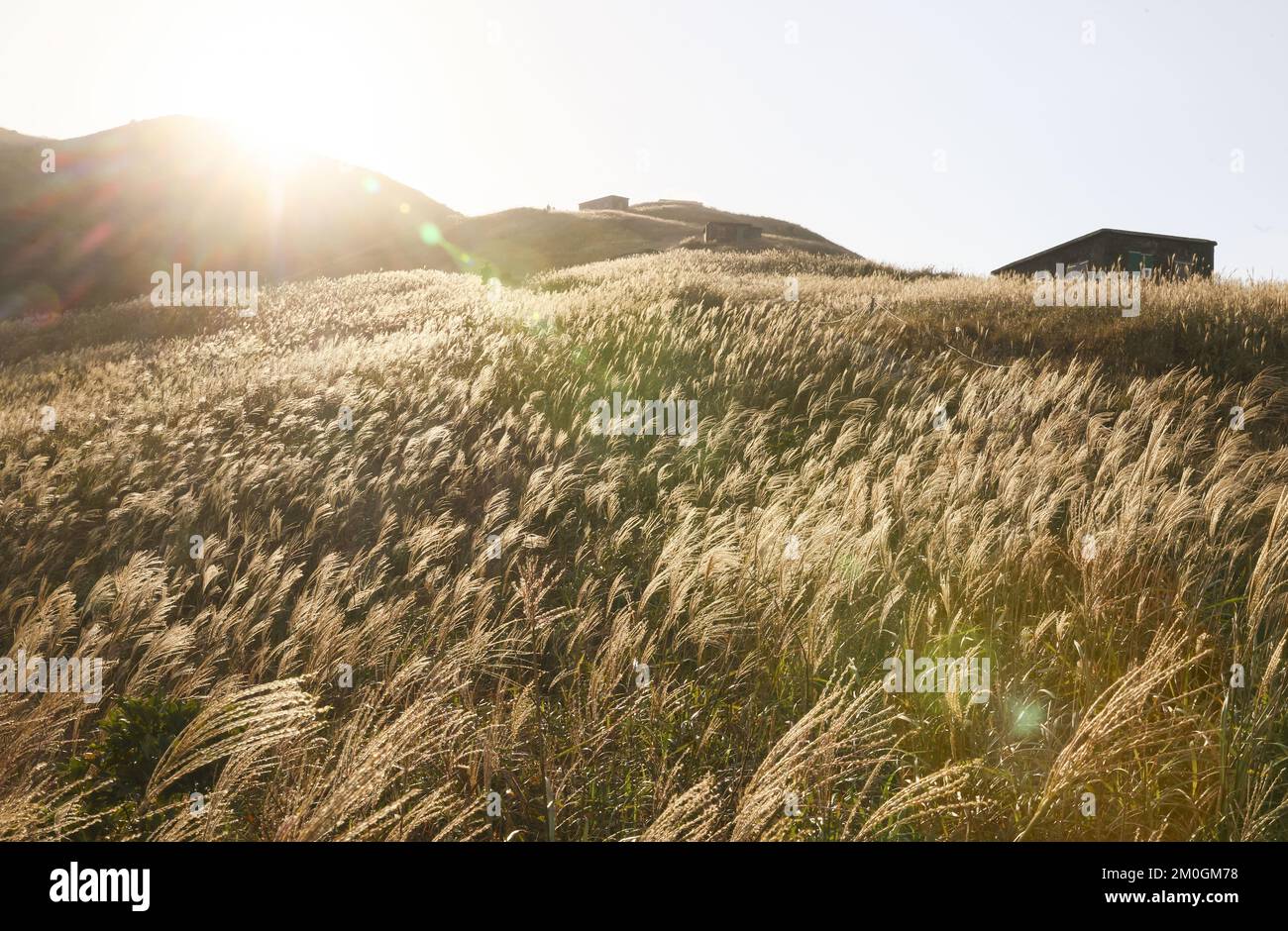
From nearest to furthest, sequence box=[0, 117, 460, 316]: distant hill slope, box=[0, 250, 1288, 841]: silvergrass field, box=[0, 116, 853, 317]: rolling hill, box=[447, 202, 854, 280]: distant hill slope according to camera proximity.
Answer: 1. box=[0, 250, 1288, 841]: silvergrass field
2. box=[447, 202, 854, 280]: distant hill slope
3. box=[0, 116, 853, 317]: rolling hill
4. box=[0, 117, 460, 316]: distant hill slope

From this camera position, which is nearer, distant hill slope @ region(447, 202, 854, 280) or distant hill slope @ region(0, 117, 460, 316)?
distant hill slope @ region(447, 202, 854, 280)

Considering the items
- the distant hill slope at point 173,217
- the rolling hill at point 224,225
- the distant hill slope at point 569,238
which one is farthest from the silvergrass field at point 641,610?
the distant hill slope at point 173,217

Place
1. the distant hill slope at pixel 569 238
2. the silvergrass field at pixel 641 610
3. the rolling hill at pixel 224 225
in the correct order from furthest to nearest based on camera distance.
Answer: the rolling hill at pixel 224 225, the distant hill slope at pixel 569 238, the silvergrass field at pixel 641 610

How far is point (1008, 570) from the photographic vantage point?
379cm

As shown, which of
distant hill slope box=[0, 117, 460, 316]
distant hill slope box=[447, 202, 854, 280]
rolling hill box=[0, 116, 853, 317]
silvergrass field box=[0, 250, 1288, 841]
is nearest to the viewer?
silvergrass field box=[0, 250, 1288, 841]

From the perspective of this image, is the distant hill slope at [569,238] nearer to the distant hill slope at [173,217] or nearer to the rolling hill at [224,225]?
the rolling hill at [224,225]

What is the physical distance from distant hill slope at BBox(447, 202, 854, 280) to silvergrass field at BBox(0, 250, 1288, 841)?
5040cm

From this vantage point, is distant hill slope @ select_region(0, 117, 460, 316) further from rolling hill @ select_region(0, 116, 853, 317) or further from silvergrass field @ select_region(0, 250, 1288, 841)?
silvergrass field @ select_region(0, 250, 1288, 841)

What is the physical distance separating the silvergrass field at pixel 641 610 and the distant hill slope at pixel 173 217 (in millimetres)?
63239

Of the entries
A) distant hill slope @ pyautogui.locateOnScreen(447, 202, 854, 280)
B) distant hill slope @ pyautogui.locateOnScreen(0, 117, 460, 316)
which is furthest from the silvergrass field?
distant hill slope @ pyautogui.locateOnScreen(0, 117, 460, 316)

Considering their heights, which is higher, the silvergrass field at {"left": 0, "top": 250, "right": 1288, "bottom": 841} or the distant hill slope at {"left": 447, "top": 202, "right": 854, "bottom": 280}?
the distant hill slope at {"left": 447, "top": 202, "right": 854, "bottom": 280}

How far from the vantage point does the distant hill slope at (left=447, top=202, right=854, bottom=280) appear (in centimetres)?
6138

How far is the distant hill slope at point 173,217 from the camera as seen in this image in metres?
66.0

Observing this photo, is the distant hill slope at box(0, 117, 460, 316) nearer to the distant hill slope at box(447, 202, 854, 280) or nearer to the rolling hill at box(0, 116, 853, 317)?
the rolling hill at box(0, 116, 853, 317)
